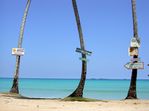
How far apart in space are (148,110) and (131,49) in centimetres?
563

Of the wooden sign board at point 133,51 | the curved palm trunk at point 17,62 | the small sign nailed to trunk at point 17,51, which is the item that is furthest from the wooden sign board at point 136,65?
the curved palm trunk at point 17,62

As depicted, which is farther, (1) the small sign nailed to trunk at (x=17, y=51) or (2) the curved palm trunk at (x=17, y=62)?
(2) the curved palm trunk at (x=17, y=62)

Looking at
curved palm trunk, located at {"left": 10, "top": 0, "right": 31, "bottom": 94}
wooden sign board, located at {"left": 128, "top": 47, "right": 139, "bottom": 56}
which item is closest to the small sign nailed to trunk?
curved palm trunk, located at {"left": 10, "top": 0, "right": 31, "bottom": 94}

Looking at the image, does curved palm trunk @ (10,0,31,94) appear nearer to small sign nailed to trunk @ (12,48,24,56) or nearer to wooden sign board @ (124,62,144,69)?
small sign nailed to trunk @ (12,48,24,56)

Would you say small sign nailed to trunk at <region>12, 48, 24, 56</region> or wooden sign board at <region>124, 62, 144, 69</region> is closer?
wooden sign board at <region>124, 62, 144, 69</region>

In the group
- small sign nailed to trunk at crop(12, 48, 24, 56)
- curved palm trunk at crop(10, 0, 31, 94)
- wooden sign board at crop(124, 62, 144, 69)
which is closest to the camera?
wooden sign board at crop(124, 62, 144, 69)

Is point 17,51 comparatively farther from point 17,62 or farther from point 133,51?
point 133,51

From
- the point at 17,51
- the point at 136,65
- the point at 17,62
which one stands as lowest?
the point at 136,65

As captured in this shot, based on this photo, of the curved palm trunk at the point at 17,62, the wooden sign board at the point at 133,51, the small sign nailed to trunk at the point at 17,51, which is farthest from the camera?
the curved palm trunk at the point at 17,62

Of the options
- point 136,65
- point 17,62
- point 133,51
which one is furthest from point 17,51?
point 136,65

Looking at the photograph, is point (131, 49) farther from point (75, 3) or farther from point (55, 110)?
point (55, 110)

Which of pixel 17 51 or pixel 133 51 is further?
pixel 17 51

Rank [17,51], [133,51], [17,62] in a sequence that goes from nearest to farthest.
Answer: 1. [133,51]
2. [17,51]
3. [17,62]

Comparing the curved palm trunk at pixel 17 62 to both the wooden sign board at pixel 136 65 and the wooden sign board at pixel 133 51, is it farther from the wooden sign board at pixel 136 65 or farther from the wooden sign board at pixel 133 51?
the wooden sign board at pixel 136 65
